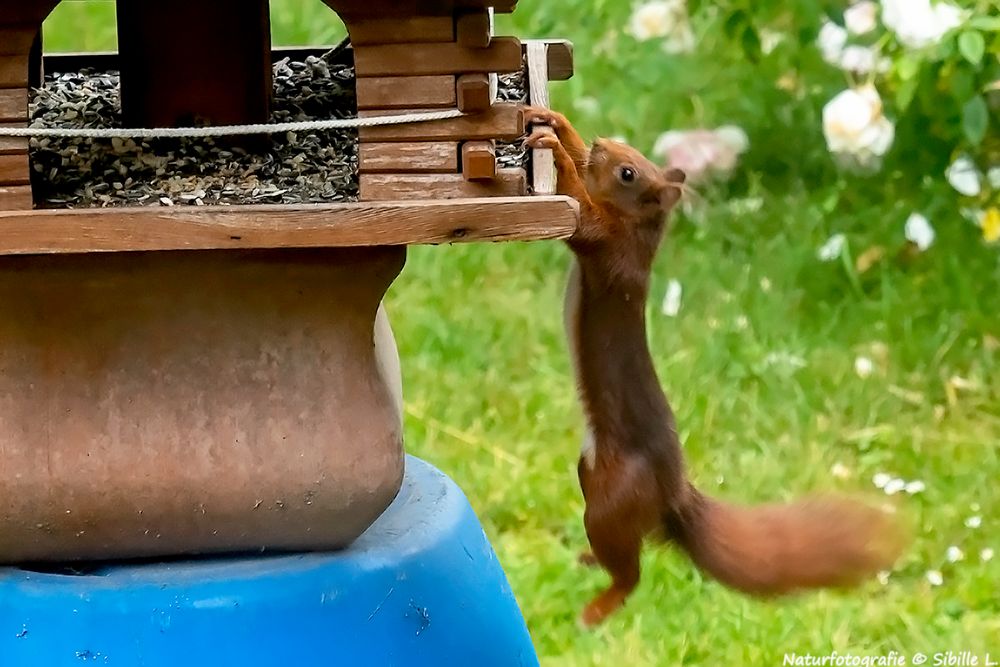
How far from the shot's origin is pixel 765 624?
2.91 meters

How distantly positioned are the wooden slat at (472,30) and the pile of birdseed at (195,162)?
0.73 feet

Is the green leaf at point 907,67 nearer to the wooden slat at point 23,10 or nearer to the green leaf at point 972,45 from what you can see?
the green leaf at point 972,45

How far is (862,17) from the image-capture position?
3789 mm

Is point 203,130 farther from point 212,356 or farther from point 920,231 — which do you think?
point 920,231

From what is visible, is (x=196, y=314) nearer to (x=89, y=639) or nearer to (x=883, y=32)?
(x=89, y=639)

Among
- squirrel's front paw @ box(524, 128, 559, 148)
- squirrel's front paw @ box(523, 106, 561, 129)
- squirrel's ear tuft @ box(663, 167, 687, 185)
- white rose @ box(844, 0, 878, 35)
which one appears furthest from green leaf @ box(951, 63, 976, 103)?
squirrel's front paw @ box(524, 128, 559, 148)

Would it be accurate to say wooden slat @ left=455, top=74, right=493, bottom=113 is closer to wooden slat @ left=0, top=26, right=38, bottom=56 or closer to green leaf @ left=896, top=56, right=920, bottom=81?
wooden slat @ left=0, top=26, right=38, bottom=56

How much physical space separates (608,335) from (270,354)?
55 cm

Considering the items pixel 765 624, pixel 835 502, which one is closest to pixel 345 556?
pixel 835 502

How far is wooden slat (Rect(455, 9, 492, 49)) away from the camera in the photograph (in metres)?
1.61

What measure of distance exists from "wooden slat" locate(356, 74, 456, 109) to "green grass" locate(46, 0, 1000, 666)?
1196mm

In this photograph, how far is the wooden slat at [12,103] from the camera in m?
1.61

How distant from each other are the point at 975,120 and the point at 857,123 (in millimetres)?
253

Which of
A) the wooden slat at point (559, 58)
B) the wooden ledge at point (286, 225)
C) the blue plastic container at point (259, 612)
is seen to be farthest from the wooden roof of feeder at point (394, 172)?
the wooden slat at point (559, 58)
